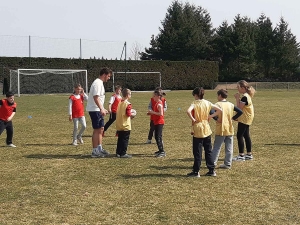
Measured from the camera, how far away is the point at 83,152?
32.9ft

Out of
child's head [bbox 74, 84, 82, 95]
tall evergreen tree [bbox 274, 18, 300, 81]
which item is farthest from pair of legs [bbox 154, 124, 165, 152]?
tall evergreen tree [bbox 274, 18, 300, 81]

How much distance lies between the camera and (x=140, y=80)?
52.4 m

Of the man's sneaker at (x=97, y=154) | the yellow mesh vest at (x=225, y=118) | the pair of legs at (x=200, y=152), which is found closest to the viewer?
the pair of legs at (x=200, y=152)

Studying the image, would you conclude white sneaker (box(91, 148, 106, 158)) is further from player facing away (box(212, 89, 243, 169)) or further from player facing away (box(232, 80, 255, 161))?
player facing away (box(232, 80, 255, 161))

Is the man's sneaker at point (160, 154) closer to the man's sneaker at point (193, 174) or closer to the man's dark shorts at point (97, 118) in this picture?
the man's dark shorts at point (97, 118)

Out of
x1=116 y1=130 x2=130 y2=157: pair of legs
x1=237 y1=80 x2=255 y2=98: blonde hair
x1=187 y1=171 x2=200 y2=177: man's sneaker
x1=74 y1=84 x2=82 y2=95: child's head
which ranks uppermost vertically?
x1=237 y1=80 x2=255 y2=98: blonde hair

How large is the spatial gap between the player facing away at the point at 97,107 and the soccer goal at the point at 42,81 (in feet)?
106

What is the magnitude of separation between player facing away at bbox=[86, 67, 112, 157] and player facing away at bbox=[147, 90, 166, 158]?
1204mm

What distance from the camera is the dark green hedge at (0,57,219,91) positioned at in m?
46.2

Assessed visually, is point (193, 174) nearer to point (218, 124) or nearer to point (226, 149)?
point (226, 149)

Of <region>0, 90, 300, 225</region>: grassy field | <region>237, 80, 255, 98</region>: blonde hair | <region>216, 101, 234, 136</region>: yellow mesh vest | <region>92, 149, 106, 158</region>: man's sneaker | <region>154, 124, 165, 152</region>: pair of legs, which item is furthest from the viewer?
<region>154, 124, 165, 152</region>: pair of legs

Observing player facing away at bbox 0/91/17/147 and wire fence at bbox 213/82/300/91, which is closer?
player facing away at bbox 0/91/17/147

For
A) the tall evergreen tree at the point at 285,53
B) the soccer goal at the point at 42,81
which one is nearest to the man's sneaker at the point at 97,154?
the soccer goal at the point at 42,81

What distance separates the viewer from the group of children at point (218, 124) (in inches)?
293
